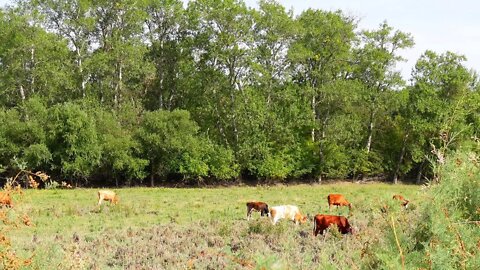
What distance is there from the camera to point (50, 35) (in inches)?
1561

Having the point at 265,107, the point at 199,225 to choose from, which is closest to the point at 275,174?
the point at 265,107

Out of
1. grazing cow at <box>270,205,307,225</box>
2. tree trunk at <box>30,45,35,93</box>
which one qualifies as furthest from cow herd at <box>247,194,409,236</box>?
tree trunk at <box>30,45,35,93</box>

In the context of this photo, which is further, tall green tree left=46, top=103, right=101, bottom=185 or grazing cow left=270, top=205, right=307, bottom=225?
tall green tree left=46, top=103, right=101, bottom=185

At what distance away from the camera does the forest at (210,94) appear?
37812 mm

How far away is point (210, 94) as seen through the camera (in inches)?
1720

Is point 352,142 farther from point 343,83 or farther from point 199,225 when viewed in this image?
point 199,225

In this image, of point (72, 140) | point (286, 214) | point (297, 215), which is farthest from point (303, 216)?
point (72, 140)

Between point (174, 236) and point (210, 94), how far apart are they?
30389mm

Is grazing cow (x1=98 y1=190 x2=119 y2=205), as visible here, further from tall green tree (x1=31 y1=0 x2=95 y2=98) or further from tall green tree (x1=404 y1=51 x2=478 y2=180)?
tall green tree (x1=404 y1=51 x2=478 y2=180)

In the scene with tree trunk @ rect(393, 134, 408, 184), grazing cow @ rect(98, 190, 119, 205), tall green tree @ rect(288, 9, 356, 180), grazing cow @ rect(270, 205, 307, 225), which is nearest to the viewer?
grazing cow @ rect(270, 205, 307, 225)

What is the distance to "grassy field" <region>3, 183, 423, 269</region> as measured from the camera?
5.30 metres

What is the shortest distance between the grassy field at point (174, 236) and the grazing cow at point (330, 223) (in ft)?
1.00

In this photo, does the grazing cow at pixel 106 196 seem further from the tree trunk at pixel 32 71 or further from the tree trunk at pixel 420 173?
the tree trunk at pixel 420 173

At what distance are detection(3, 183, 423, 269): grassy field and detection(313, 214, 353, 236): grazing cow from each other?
0.31m
